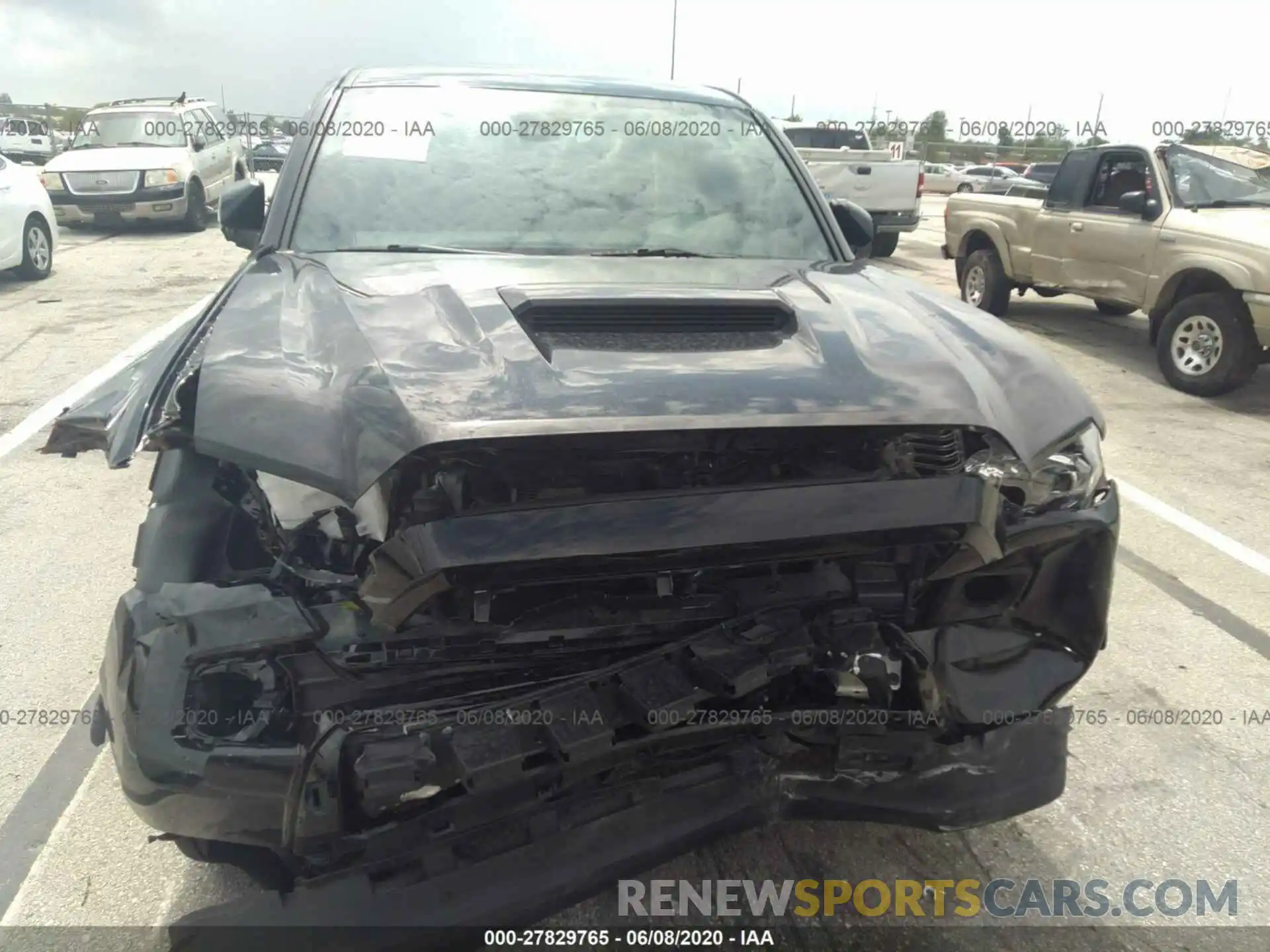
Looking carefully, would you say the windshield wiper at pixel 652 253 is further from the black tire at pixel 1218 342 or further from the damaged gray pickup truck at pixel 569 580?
the black tire at pixel 1218 342

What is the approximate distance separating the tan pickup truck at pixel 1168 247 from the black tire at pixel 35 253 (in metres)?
10.1

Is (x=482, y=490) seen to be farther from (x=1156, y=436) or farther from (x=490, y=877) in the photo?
(x=1156, y=436)

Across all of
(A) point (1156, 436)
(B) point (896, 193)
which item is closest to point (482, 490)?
(A) point (1156, 436)

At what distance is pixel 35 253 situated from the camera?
1020 cm

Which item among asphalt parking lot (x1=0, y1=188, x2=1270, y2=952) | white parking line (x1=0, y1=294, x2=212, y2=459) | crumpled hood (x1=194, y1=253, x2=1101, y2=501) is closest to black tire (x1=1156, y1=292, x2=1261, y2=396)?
asphalt parking lot (x1=0, y1=188, x2=1270, y2=952)

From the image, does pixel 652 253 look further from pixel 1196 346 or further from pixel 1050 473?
pixel 1196 346

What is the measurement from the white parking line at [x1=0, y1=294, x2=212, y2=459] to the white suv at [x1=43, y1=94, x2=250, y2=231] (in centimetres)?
671

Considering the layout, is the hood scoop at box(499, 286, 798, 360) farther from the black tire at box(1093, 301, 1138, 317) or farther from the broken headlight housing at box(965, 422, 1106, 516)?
the black tire at box(1093, 301, 1138, 317)

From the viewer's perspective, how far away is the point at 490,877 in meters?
1.70

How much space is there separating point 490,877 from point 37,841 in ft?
4.80

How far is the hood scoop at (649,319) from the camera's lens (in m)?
2.00

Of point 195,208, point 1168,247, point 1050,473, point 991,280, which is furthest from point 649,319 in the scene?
point 195,208

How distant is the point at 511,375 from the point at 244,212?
1964mm

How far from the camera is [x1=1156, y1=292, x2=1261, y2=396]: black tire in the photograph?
686 cm
